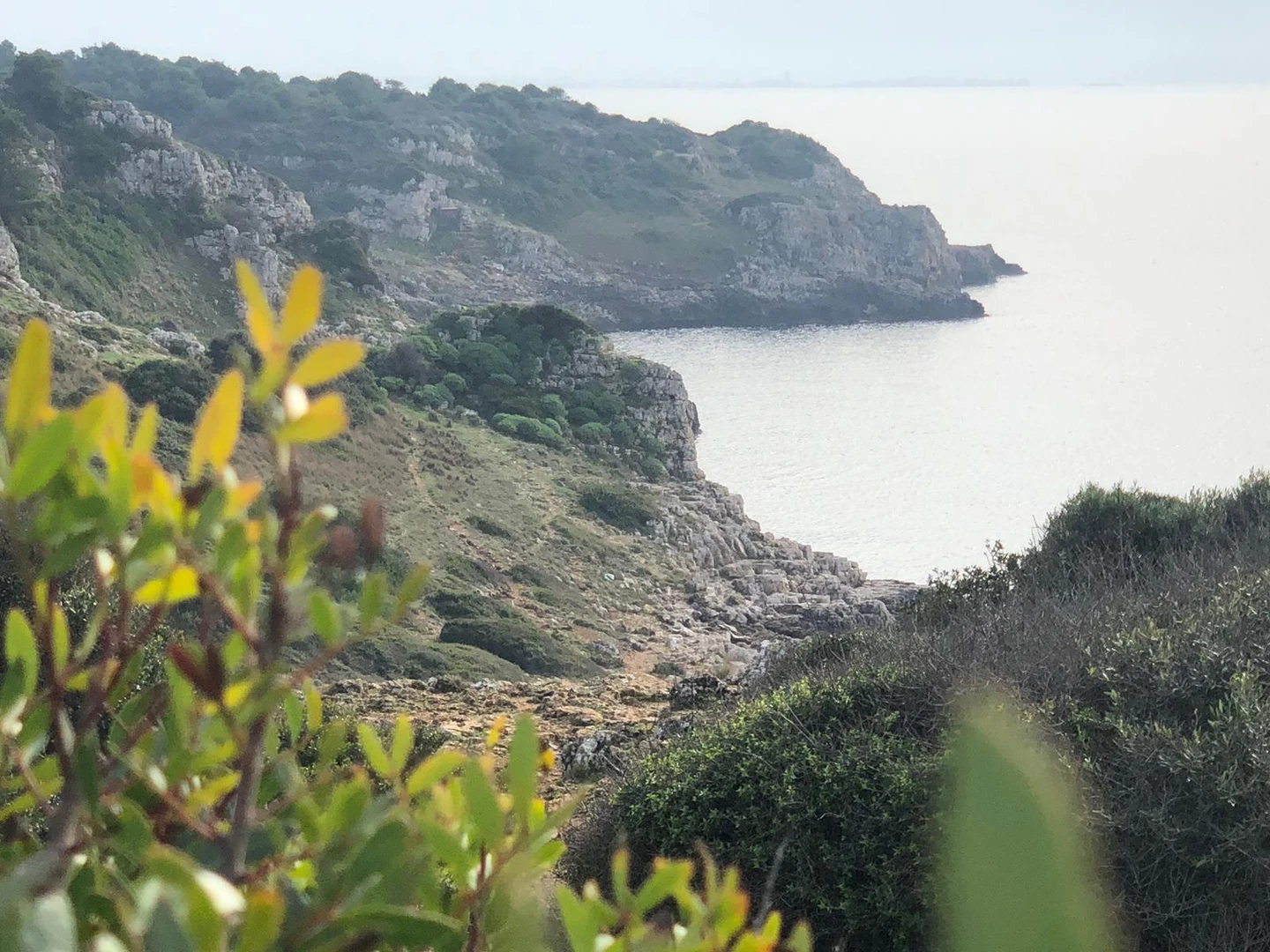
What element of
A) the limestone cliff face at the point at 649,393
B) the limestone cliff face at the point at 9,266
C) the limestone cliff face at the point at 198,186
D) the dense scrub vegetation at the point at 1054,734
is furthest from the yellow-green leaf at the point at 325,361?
the limestone cliff face at the point at 198,186

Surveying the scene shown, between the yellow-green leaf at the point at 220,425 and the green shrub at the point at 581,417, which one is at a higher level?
the yellow-green leaf at the point at 220,425

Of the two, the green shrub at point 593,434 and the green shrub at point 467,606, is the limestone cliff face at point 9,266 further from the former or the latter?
the green shrub at point 593,434

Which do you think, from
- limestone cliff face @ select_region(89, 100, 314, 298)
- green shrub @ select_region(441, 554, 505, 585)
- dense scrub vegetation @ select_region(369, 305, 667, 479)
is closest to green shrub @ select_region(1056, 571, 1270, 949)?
green shrub @ select_region(441, 554, 505, 585)

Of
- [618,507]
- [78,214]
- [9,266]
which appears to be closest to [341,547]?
[618,507]

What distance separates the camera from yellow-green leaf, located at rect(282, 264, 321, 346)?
1.77 ft

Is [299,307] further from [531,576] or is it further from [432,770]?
[531,576]

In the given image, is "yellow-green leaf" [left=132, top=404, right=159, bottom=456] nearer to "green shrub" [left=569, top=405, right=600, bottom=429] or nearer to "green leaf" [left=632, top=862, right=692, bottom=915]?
"green leaf" [left=632, top=862, right=692, bottom=915]

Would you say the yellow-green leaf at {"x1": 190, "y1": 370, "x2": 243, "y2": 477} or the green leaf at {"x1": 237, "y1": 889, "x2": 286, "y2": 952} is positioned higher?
the yellow-green leaf at {"x1": 190, "y1": 370, "x2": 243, "y2": 477}

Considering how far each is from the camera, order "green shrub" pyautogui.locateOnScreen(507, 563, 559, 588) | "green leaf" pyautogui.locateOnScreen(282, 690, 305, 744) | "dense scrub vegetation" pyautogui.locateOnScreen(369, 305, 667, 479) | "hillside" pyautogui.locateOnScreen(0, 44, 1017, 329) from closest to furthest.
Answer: "green leaf" pyautogui.locateOnScreen(282, 690, 305, 744) → "green shrub" pyautogui.locateOnScreen(507, 563, 559, 588) → "dense scrub vegetation" pyautogui.locateOnScreen(369, 305, 667, 479) → "hillside" pyautogui.locateOnScreen(0, 44, 1017, 329)

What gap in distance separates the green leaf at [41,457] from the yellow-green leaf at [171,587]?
0.33 ft

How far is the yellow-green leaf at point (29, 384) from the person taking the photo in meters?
0.54

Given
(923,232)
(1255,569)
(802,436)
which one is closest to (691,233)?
(923,232)

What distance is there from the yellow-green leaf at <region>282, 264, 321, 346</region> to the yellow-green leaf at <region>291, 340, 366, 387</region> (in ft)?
0.04

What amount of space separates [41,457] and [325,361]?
15 centimetres
